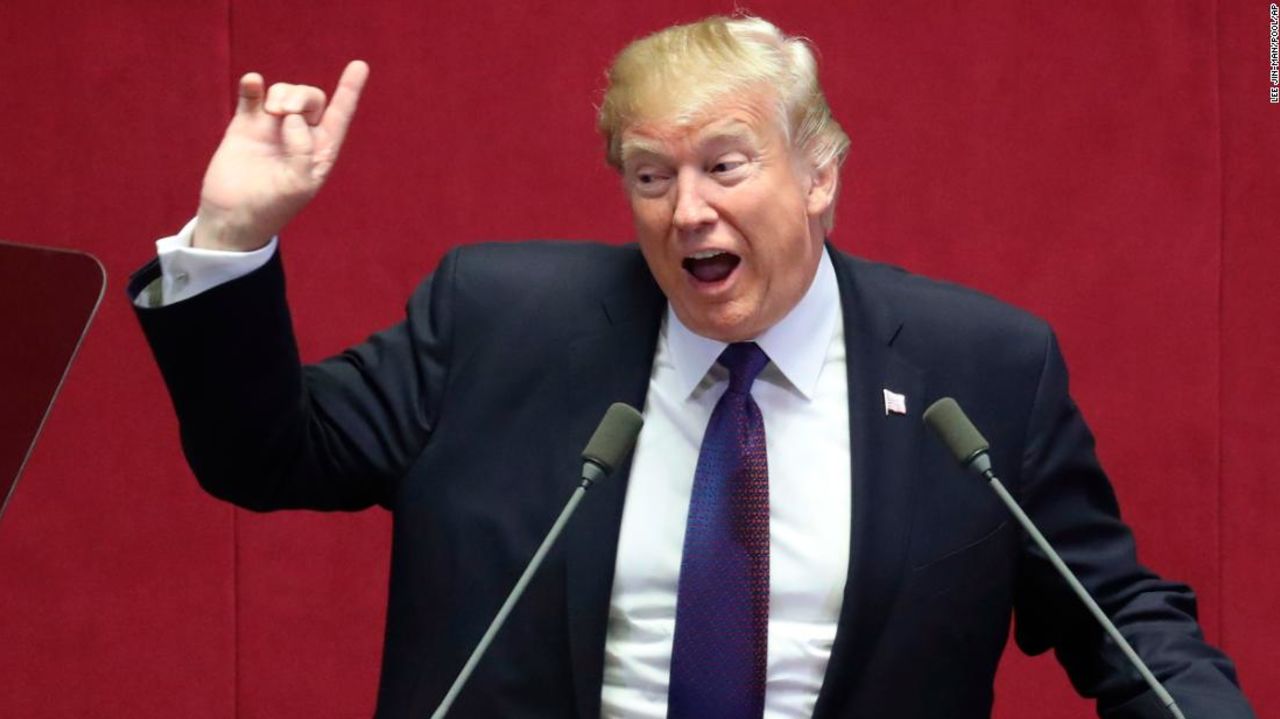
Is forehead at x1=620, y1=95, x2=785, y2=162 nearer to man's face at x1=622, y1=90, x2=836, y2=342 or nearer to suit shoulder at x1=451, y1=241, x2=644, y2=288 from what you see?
man's face at x1=622, y1=90, x2=836, y2=342

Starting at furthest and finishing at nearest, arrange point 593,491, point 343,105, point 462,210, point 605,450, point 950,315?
point 462,210 → point 950,315 → point 593,491 → point 343,105 → point 605,450

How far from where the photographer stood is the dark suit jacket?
158 centimetres

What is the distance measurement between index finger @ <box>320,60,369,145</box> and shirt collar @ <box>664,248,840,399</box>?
353 mm

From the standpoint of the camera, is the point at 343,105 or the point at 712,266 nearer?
the point at 343,105

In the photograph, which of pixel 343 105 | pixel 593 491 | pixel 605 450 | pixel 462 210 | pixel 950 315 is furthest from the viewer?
pixel 462 210

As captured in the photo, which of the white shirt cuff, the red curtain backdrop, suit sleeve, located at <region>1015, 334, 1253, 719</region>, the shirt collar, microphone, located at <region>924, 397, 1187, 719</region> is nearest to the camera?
microphone, located at <region>924, 397, 1187, 719</region>

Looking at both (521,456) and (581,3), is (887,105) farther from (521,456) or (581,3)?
(521,456)

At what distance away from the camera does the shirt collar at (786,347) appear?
1665 millimetres

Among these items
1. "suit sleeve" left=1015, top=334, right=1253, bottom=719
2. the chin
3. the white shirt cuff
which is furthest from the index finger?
"suit sleeve" left=1015, top=334, right=1253, bottom=719

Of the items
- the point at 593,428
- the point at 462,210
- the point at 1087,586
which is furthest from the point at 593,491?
the point at 462,210

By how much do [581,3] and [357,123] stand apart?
31 cm

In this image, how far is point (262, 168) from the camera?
1.45 meters

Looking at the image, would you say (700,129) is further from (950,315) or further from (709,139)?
(950,315)

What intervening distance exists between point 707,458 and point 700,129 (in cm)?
27
